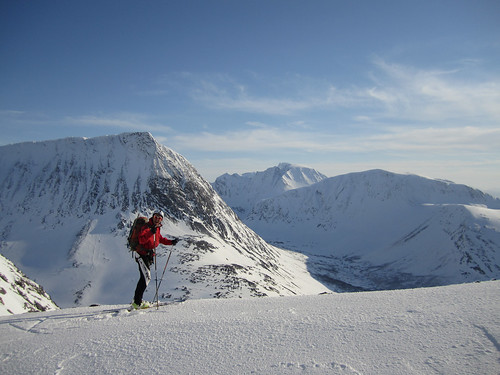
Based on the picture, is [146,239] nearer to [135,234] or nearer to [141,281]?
[135,234]

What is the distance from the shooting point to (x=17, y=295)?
824 inches

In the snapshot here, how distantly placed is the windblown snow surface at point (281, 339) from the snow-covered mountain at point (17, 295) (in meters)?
14.2

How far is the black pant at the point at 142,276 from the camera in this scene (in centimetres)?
799

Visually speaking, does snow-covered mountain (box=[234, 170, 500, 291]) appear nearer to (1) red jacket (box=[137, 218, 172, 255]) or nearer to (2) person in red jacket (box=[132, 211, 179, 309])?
(2) person in red jacket (box=[132, 211, 179, 309])

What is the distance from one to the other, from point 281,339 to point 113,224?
84.0m

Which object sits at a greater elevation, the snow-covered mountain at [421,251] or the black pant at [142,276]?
the black pant at [142,276]

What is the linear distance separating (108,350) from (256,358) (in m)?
2.71

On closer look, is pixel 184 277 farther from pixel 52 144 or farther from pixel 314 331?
pixel 52 144

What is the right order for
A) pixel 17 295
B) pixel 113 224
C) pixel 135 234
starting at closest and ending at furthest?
pixel 135 234, pixel 17 295, pixel 113 224

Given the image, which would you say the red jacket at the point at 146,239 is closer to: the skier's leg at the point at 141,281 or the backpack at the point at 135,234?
the backpack at the point at 135,234

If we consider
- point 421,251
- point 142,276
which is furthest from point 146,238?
point 421,251

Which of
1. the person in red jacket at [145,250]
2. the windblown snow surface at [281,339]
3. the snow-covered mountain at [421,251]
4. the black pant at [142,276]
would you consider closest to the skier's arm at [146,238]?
the person in red jacket at [145,250]

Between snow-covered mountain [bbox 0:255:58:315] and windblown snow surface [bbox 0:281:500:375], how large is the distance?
1420 cm

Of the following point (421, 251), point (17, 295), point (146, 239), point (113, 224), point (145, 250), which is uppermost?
point (146, 239)
